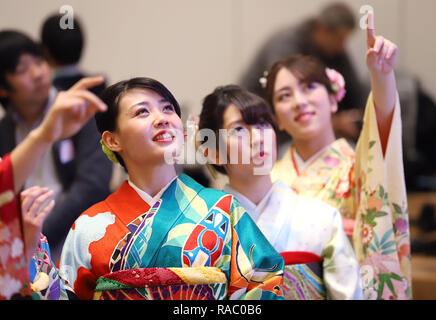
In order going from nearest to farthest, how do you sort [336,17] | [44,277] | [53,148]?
[44,277]
[53,148]
[336,17]

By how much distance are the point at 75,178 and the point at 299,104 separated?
549mm

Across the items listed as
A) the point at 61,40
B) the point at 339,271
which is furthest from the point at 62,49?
the point at 339,271

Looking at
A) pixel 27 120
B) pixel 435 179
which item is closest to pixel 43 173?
pixel 27 120

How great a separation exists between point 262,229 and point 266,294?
0.18 meters

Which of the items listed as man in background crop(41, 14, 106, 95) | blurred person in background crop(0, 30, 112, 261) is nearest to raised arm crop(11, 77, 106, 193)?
blurred person in background crop(0, 30, 112, 261)

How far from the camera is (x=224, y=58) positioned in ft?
5.24

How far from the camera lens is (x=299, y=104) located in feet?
4.30

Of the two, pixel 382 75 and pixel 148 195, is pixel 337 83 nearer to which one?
pixel 382 75

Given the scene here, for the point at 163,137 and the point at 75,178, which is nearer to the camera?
the point at 163,137

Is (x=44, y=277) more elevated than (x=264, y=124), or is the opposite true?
(x=264, y=124)

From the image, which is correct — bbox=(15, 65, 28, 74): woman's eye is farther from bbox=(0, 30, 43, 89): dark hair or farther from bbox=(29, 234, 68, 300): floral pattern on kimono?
bbox=(29, 234, 68, 300): floral pattern on kimono

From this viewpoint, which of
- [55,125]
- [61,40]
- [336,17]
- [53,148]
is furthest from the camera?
[336,17]

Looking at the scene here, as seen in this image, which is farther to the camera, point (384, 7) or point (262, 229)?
point (384, 7)
